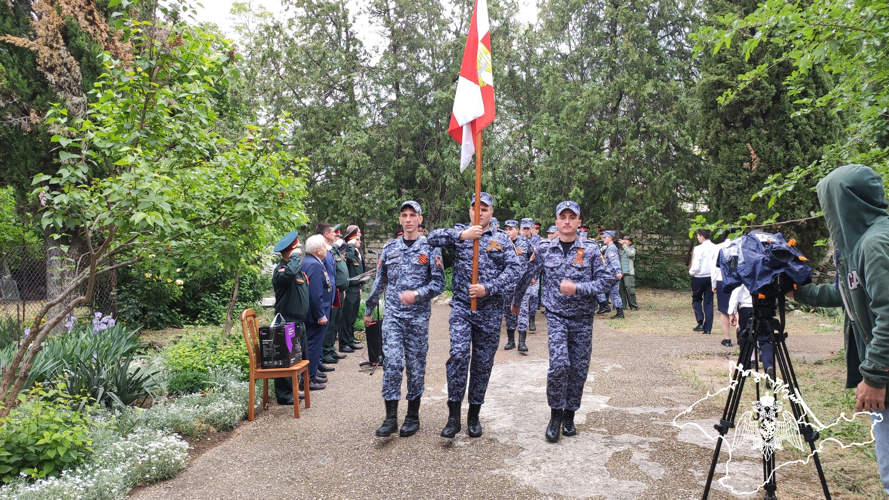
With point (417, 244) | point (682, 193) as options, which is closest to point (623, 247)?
point (682, 193)

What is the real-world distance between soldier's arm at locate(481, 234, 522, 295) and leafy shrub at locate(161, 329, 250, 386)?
362 centimetres

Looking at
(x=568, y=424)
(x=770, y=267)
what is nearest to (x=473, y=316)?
(x=568, y=424)

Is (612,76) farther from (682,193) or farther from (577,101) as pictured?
(682,193)

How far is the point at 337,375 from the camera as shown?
7.77 m

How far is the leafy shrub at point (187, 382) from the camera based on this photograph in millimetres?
5996

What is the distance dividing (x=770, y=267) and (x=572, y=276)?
190cm

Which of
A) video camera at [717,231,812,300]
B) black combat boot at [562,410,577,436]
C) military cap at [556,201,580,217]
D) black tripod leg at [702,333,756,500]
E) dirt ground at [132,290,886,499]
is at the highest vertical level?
military cap at [556,201,580,217]

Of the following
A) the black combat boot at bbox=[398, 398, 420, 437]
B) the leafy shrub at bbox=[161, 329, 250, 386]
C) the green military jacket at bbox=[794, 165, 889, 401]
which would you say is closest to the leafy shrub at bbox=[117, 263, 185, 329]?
the leafy shrub at bbox=[161, 329, 250, 386]

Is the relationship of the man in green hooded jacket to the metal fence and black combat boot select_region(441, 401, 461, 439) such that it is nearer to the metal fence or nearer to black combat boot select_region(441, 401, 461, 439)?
black combat boot select_region(441, 401, 461, 439)

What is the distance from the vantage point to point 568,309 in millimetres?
4727

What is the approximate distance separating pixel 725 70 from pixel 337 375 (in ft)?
41.3

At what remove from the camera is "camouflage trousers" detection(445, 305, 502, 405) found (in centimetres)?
479

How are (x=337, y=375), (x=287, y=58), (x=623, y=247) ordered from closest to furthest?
(x=337, y=375)
(x=623, y=247)
(x=287, y=58)

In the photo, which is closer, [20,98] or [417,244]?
[417,244]
